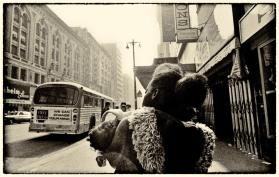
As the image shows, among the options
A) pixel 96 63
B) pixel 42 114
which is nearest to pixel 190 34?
pixel 42 114

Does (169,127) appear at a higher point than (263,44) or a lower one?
lower

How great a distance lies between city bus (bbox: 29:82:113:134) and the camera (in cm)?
707

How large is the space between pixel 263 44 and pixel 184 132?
12.7 feet

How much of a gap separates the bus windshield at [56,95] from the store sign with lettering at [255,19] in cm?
606

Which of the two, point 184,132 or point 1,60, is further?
point 1,60

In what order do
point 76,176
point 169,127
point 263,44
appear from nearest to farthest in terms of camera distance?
point 169,127
point 76,176
point 263,44

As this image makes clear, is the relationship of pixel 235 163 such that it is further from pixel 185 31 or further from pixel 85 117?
pixel 85 117

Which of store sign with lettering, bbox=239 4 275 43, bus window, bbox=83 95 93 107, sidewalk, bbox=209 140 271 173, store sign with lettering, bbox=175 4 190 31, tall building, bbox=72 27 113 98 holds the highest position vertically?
tall building, bbox=72 27 113 98

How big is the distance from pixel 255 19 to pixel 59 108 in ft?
20.6

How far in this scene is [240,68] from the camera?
15.6ft

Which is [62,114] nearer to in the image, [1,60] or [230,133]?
[1,60]

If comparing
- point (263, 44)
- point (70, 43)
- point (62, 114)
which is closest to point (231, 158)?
point (263, 44)

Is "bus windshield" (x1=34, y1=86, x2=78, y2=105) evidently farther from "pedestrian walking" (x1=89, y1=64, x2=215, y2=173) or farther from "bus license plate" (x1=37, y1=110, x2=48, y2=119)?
"pedestrian walking" (x1=89, y1=64, x2=215, y2=173)

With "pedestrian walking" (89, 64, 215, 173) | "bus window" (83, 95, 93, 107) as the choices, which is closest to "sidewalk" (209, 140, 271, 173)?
"pedestrian walking" (89, 64, 215, 173)
